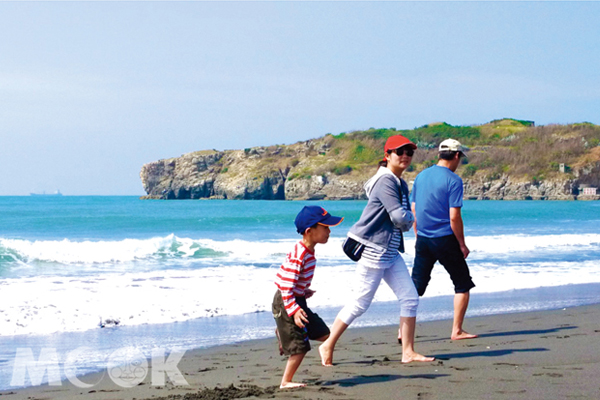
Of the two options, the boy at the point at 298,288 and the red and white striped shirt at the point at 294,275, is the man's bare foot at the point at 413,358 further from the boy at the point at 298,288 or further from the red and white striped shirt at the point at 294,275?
the red and white striped shirt at the point at 294,275

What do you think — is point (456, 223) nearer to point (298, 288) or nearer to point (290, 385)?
point (298, 288)

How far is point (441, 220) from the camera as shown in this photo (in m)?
5.11

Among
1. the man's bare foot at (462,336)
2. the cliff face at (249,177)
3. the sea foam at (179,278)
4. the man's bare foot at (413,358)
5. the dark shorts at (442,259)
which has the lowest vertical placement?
the sea foam at (179,278)

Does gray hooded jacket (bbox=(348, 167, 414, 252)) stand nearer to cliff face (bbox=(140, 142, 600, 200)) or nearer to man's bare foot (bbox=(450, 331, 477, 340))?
man's bare foot (bbox=(450, 331, 477, 340))

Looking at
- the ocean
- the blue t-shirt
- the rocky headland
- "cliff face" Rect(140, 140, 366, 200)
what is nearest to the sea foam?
the ocean

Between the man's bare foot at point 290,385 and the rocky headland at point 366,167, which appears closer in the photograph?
the man's bare foot at point 290,385

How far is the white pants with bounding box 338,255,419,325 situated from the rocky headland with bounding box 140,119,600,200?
97.7 meters

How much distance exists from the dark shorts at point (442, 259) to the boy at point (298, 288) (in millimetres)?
1680

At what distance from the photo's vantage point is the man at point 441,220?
5.03 m

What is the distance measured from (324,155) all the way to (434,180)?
121246 mm

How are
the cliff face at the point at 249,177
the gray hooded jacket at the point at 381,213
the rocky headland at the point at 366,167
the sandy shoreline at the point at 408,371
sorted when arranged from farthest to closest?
the cliff face at the point at 249,177
the rocky headland at the point at 366,167
the gray hooded jacket at the point at 381,213
the sandy shoreline at the point at 408,371

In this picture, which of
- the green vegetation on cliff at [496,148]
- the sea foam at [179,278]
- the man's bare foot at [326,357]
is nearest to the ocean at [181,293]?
the sea foam at [179,278]

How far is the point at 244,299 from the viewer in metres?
8.49

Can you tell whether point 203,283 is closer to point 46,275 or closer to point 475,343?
point 46,275
